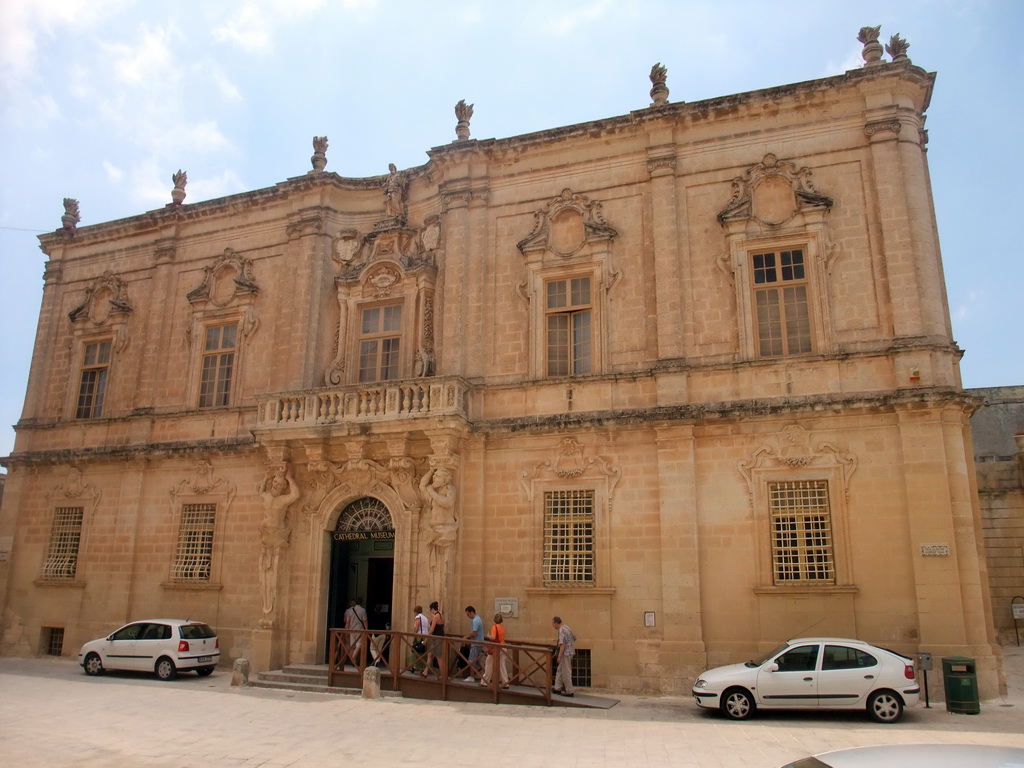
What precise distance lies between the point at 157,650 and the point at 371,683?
5.76m

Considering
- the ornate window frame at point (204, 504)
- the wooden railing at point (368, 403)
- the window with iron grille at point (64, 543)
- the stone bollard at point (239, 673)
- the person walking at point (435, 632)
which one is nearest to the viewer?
the person walking at point (435, 632)

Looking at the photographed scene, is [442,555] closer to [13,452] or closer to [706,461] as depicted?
[706,461]

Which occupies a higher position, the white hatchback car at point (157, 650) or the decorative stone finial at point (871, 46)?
the decorative stone finial at point (871, 46)

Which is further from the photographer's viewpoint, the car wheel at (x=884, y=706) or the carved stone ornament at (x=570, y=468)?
the carved stone ornament at (x=570, y=468)

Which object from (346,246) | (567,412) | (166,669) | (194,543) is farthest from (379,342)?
(166,669)

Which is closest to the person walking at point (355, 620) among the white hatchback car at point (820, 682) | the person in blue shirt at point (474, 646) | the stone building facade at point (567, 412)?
the stone building facade at point (567, 412)

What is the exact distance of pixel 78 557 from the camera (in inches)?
818

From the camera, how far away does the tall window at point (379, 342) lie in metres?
19.2

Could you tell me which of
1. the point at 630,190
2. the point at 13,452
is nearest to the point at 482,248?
the point at 630,190

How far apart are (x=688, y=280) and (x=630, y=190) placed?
263 centimetres

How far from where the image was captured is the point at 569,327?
17.6 metres

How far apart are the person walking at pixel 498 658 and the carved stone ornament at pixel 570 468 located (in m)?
2.99

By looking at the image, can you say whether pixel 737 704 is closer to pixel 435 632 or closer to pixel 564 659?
pixel 564 659

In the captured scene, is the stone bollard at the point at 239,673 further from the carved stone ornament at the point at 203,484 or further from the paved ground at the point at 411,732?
the carved stone ornament at the point at 203,484
